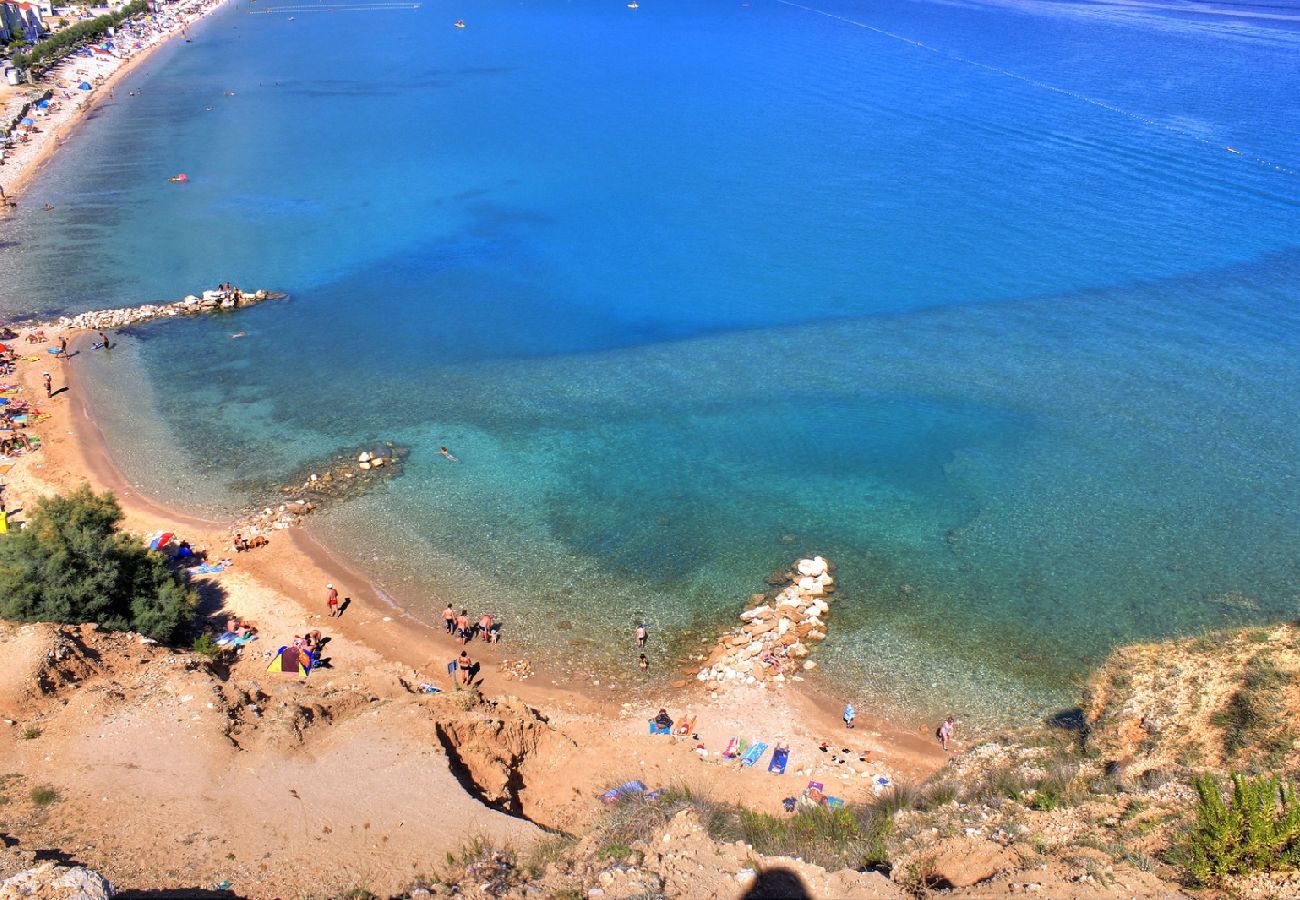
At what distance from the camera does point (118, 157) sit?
73312mm

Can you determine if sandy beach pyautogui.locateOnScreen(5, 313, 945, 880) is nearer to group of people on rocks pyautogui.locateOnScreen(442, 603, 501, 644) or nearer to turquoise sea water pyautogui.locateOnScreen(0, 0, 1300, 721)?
group of people on rocks pyautogui.locateOnScreen(442, 603, 501, 644)

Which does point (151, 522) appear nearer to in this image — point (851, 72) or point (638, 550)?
point (638, 550)

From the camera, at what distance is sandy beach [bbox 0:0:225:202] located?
2749 inches

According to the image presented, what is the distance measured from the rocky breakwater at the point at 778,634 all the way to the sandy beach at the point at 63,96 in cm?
6536

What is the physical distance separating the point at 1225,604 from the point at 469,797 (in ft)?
80.0

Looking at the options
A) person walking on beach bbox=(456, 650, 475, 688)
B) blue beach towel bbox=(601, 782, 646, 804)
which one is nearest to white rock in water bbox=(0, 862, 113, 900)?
blue beach towel bbox=(601, 782, 646, 804)

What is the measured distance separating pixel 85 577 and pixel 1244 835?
87.7 feet

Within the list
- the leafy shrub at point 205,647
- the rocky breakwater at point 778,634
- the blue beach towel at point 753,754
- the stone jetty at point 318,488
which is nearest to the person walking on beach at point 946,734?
the rocky breakwater at point 778,634

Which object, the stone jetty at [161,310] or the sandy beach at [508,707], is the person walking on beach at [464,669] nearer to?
the sandy beach at [508,707]

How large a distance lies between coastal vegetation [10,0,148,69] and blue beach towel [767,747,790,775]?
109091 mm

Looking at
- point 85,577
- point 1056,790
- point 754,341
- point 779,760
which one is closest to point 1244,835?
point 1056,790

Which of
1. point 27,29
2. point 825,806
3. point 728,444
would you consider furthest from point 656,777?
point 27,29

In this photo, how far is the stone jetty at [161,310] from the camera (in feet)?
150

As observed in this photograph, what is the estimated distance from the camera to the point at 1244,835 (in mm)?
13773
